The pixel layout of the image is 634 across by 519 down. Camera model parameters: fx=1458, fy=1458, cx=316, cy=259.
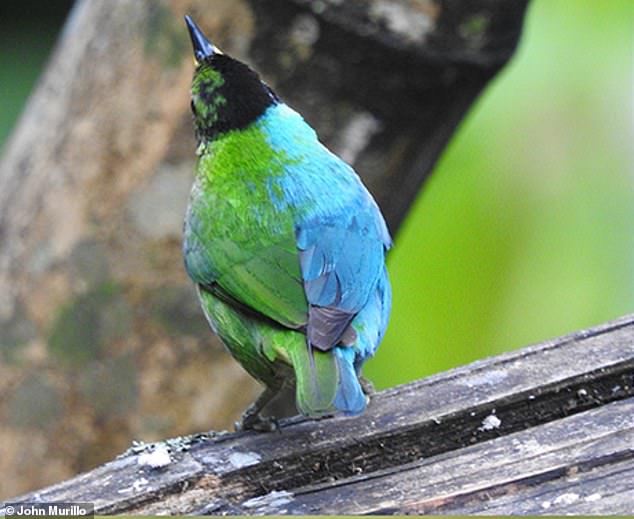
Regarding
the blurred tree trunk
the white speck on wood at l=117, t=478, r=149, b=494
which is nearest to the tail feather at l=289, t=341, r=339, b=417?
the white speck on wood at l=117, t=478, r=149, b=494

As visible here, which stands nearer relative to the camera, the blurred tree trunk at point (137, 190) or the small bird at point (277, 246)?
the small bird at point (277, 246)

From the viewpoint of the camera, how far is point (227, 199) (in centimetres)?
338

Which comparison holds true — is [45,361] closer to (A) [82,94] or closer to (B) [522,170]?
(A) [82,94]

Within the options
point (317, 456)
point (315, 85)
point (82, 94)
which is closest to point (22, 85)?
point (82, 94)

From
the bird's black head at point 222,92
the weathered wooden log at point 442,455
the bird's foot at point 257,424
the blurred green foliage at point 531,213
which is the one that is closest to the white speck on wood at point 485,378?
the weathered wooden log at point 442,455

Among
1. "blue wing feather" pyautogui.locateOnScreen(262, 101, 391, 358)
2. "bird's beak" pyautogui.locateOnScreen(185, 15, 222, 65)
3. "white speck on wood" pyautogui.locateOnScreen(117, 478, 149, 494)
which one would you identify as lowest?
"white speck on wood" pyautogui.locateOnScreen(117, 478, 149, 494)

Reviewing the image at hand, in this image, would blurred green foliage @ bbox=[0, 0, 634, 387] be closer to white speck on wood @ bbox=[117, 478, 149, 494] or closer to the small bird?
the small bird

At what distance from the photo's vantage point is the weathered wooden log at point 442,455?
2498 mm

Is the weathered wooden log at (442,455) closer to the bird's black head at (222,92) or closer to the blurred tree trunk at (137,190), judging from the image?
the bird's black head at (222,92)

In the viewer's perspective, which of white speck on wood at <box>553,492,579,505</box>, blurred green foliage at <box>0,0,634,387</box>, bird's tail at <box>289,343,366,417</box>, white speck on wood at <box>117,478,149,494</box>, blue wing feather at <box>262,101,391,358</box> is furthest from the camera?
blurred green foliage at <box>0,0,634,387</box>

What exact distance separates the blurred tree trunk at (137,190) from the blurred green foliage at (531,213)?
0.69m

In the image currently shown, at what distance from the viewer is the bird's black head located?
11.3ft

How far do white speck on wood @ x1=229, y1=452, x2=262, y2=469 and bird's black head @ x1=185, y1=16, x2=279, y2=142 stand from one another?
39.9 inches

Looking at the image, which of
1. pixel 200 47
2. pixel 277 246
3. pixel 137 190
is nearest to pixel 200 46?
pixel 200 47
